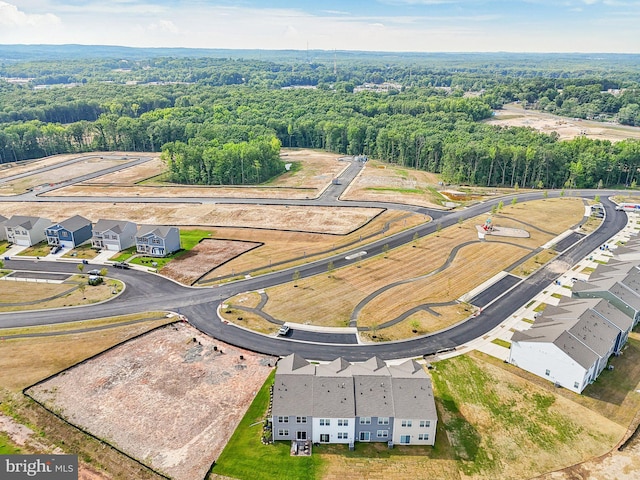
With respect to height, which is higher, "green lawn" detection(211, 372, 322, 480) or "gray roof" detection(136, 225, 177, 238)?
"gray roof" detection(136, 225, 177, 238)

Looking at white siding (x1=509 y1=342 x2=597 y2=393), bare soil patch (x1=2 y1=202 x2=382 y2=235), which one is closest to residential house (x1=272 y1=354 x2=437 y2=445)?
white siding (x1=509 y1=342 x2=597 y2=393)

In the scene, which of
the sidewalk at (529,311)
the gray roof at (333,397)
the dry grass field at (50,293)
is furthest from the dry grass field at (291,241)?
the gray roof at (333,397)

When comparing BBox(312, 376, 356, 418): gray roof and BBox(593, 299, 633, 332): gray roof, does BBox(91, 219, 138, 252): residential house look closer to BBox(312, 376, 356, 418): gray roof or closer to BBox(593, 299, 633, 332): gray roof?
BBox(312, 376, 356, 418): gray roof

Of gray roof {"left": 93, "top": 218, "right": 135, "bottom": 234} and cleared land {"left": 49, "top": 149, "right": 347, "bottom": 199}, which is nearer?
gray roof {"left": 93, "top": 218, "right": 135, "bottom": 234}

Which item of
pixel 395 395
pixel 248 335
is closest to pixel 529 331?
pixel 395 395

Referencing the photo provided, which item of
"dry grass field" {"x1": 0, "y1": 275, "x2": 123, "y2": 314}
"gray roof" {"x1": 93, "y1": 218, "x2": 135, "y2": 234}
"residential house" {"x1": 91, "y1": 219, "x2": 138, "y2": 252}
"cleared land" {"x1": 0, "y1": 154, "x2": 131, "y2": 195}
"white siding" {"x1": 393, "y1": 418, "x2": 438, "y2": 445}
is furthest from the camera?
"cleared land" {"x1": 0, "y1": 154, "x2": 131, "y2": 195}

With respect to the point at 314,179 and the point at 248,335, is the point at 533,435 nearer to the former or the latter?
the point at 248,335
